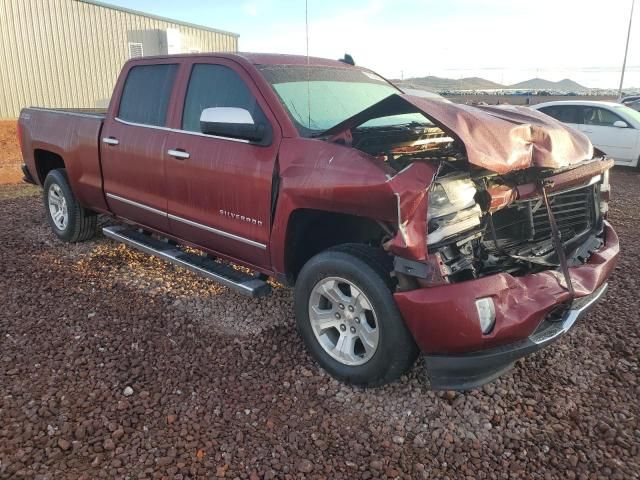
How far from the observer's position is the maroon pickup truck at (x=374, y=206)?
2633 millimetres

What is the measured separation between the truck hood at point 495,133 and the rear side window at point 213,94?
73cm

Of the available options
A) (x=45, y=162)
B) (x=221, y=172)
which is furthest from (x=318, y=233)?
(x=45, y=162)

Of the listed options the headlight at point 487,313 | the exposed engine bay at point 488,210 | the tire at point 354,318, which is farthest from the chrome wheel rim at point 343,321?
the headlight at point 487,313

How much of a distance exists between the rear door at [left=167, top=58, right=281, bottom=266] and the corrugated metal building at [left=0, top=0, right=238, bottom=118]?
46.7 ft

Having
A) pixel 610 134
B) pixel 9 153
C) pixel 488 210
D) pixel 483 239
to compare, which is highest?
pixel 488 210

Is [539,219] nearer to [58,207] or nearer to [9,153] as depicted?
[58,207]

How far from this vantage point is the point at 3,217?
23.3ft

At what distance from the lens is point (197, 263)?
4.05 metres

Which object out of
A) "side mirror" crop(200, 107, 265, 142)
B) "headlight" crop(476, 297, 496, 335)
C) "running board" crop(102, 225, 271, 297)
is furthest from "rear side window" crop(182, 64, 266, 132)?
"headlight" crop(476, 297, 496, 335)

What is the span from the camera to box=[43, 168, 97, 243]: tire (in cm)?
554

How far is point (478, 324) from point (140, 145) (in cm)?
311

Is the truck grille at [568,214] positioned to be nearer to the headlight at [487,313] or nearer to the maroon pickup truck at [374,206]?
the maroon pickup truck at [374,206]

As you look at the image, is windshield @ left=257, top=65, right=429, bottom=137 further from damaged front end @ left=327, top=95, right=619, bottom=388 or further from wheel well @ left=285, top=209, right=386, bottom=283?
wheel well @ left=285, top=209, right=386, bottom=283

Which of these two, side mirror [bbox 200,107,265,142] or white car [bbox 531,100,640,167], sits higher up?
side mirror [bbox 200,107,265,142]
